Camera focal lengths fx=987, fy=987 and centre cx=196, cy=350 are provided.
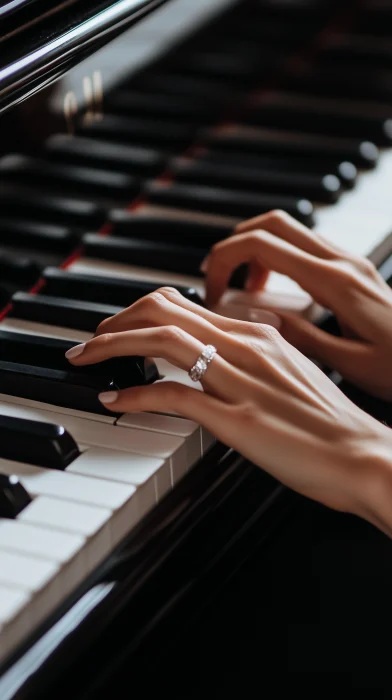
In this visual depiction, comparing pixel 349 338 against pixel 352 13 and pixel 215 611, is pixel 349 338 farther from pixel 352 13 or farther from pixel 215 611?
pixel 352 13

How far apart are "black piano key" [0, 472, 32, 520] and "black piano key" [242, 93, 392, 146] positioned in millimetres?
1053

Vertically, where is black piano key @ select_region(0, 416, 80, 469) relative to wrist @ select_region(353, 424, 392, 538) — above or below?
above

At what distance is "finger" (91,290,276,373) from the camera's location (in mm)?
1064

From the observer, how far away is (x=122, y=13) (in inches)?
49.8

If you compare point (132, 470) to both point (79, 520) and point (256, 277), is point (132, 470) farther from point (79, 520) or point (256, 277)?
point (256, 277)

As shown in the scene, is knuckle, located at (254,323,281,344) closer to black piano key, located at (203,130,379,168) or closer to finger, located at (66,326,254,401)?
finger, located at (66,326,254,401)

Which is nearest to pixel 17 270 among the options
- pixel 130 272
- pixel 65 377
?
pixel 130 272

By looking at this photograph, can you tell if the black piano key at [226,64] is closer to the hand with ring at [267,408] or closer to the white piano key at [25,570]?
the hand with ring at [267,408]

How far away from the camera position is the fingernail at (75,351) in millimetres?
1098

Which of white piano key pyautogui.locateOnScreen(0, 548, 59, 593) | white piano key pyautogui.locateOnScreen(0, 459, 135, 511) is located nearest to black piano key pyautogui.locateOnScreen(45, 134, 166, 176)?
white piano key pyautogui.locateOnScreen(0, 459, 135, 511)

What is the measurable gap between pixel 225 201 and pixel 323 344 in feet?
1.24

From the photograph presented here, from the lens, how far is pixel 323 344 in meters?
1.28

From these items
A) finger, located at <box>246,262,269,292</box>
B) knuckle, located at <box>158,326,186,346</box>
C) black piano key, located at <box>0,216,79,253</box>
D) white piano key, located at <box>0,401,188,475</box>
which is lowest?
finger, located at <box>246,262,269,292</box>

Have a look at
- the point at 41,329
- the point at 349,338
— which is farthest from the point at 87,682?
the point at 349,338
